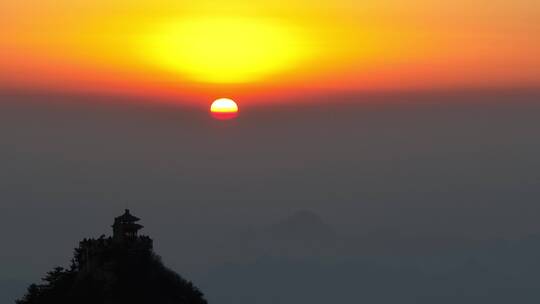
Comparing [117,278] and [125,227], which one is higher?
[125,227]

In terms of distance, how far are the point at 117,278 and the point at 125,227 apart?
6.78 meters

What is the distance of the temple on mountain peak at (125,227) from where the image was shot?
79.3 meters

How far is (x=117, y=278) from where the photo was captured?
7362cm

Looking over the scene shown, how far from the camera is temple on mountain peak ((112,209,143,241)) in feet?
260

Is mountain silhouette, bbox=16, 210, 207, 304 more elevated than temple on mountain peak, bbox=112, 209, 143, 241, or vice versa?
temple on mountain peak, bbox=112, 209, 143, 241

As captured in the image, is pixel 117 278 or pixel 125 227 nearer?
pixel 117 278

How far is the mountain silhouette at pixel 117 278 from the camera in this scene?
70.8 meters

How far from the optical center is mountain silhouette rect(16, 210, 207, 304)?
232 feet

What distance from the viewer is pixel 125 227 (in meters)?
Result: 79.7

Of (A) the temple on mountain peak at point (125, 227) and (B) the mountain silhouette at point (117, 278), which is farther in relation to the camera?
(A) the temple on mountain peak at point (125, 227)

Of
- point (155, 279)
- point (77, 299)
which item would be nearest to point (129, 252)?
point (155, 279)

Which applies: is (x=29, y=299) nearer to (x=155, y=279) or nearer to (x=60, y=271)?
(x=60, y=271)

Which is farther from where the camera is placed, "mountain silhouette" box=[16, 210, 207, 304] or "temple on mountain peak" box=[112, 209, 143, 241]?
"temple on mountain peak" box=[112, 209, 143, 241]

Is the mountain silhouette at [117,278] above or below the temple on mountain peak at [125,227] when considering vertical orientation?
below
